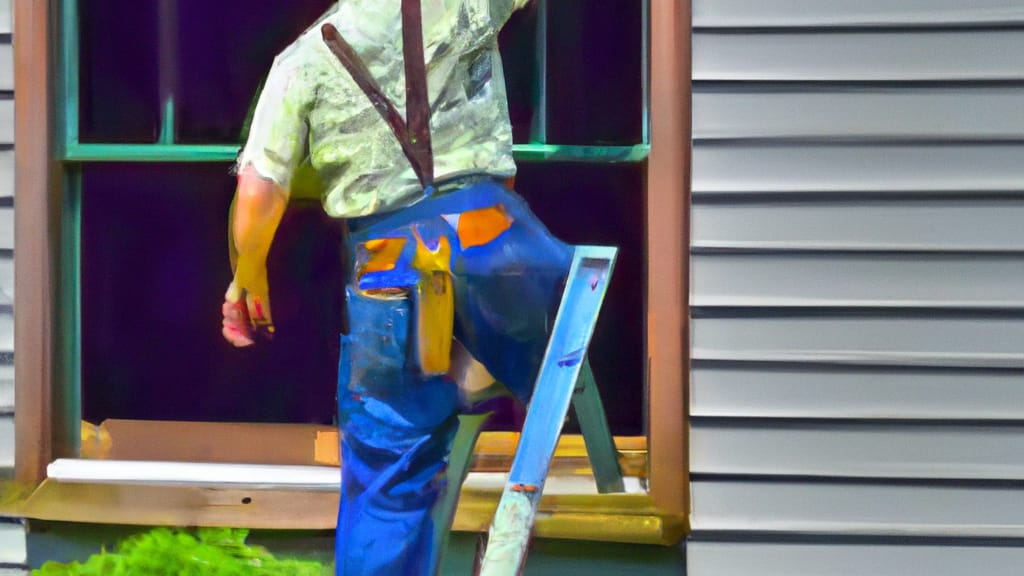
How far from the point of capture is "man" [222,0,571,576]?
7.57 ft

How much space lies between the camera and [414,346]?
231 centimetres

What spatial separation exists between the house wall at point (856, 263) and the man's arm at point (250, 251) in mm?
986

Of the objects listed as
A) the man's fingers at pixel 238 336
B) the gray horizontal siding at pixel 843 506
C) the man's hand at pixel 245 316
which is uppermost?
the man's hand at pixel 245 316

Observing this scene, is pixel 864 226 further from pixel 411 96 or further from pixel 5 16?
pixel 5 16

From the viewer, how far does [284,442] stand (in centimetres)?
255

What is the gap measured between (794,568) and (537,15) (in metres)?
1.44

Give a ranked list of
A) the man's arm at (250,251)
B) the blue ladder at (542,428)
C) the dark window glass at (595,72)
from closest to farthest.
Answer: the blue ladder at (542,428)
the man's arm at (250,251)
the dark window glass at (595,72)

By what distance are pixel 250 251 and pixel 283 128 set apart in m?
0.31

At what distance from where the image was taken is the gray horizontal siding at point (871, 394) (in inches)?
94.7

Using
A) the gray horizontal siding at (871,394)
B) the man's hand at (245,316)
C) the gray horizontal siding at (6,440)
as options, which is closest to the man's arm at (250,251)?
the man's hand at (245,316)

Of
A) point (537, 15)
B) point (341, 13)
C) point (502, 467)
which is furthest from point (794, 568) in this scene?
point (341, 13)

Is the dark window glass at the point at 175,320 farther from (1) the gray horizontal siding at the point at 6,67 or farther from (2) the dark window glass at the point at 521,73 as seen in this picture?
(2) the dark window glass at the point at 521,73

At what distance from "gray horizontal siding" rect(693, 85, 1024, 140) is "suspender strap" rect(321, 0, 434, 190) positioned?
63 centimetres

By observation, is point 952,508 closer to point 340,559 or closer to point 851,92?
point 851,92
